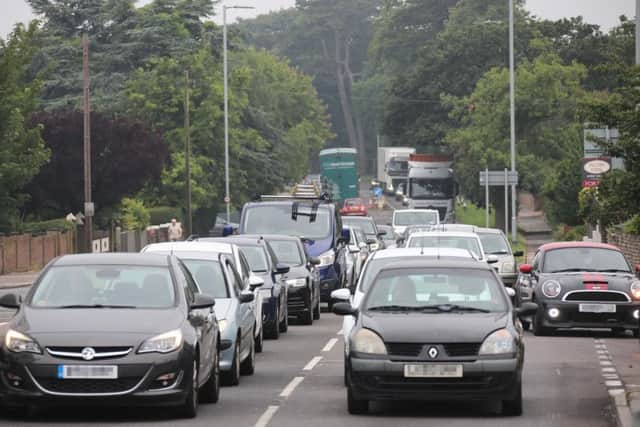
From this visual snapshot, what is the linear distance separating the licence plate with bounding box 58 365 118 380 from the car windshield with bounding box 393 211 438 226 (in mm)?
47182

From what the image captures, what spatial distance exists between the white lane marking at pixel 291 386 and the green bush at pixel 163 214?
63672mm

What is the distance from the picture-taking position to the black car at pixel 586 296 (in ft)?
83.8

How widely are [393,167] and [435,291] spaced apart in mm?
116400

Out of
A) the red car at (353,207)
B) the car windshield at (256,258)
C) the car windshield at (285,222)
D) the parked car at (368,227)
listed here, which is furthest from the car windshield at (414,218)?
the red car at (353,207)

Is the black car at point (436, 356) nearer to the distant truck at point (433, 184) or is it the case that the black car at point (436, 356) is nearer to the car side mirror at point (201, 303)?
the car side mirror at point (201, 303)

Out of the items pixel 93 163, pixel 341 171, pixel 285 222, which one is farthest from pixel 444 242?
pixel 341 171

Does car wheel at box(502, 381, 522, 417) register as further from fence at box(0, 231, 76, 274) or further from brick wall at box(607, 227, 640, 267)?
fence at box(0, 231, 76, 274)

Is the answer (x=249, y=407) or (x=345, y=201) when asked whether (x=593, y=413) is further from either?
(x=345, y=201)

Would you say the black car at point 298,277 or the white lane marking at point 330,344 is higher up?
the black car at point 298,277

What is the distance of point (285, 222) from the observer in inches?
1394

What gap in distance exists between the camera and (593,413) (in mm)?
15602

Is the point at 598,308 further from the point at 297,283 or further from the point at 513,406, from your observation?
the point at 513,406

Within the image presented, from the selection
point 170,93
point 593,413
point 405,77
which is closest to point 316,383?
point 593,413

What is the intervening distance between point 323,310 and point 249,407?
744 inches
